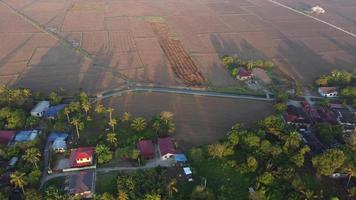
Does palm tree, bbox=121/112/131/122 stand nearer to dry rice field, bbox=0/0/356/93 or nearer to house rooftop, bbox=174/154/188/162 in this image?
house rooftop, bbox=174/154/188/162

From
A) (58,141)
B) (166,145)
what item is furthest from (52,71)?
(166,145)

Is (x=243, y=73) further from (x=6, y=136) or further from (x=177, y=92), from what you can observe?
(x=6, y=136)

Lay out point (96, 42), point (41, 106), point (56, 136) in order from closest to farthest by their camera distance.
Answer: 1. point (56, 136)
2. point (41, 106)
3. point (96, 42)

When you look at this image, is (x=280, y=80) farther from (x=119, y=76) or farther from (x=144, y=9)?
(x=144, y=9)

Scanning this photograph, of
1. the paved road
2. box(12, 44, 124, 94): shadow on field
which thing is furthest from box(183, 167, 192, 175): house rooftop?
box(12, 44, 124, 94): shadow on field

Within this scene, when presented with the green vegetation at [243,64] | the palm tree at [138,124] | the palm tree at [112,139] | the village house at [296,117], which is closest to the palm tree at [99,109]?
the palm tree at [138,124]

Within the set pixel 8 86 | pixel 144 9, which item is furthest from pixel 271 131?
pixel 144 9

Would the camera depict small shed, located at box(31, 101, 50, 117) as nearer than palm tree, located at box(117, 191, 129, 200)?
No
